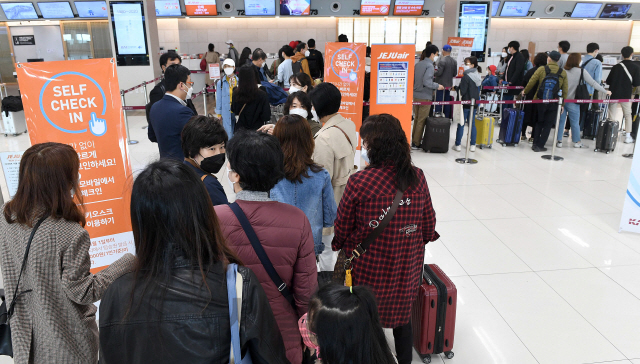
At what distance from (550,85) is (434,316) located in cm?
616

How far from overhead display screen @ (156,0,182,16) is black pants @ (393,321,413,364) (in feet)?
47.1

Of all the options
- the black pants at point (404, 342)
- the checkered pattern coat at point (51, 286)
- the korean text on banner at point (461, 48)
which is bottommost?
the black pants at point (404, 342)

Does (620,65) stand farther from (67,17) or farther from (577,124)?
(67,17)

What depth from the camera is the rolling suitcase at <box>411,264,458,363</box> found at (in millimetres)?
2734

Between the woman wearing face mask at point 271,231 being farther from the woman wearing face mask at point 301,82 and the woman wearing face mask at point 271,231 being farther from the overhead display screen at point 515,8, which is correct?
the overhead display screen at point 515,8

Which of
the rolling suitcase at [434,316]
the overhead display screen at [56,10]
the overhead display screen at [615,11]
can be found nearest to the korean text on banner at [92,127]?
the rolling suitcase at [434,316]

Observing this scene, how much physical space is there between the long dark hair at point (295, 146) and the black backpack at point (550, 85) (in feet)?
20.7

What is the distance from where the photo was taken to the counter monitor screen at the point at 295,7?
48.3 ft

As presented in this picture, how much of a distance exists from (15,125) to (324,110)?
25.8ft

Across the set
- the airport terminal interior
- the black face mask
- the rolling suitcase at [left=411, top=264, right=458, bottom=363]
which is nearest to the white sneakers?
the airport terminal interior

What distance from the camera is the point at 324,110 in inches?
136

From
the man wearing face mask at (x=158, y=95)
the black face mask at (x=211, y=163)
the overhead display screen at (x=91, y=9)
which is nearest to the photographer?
the black face mask at (x=211, y=163)

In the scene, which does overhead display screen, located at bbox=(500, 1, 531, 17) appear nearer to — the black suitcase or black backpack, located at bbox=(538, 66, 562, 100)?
black backpack, located at bbox=(538, 66, 562, 100)

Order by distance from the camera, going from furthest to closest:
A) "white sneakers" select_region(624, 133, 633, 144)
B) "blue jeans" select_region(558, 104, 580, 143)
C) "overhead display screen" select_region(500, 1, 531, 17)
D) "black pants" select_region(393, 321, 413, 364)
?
"overhead display screen" select_region(500, 1, 531, 17) → "white sneakers" select_region(624, 133, 633, 144) → "blue jeans" select_region(558, 104, 580, 143) → "black pants" select_region(393, 321, 413, 364)
